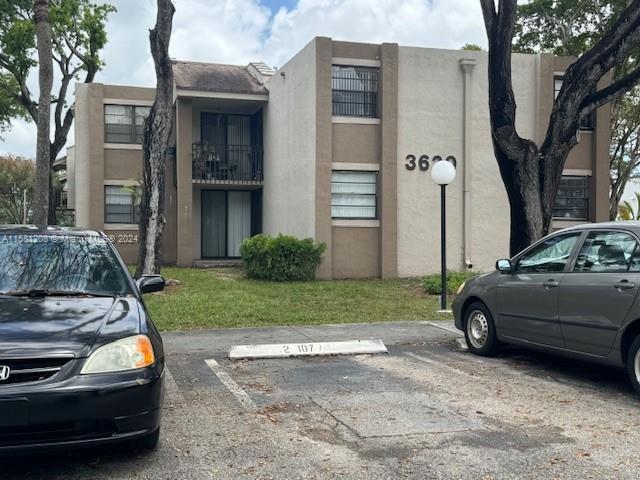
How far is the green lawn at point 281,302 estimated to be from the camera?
11117mm

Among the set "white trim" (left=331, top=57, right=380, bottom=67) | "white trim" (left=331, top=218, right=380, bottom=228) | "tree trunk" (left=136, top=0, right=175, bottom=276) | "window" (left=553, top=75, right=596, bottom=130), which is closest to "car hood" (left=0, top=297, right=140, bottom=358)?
"tree trunk" (left=136, top=0, right=175, bottom=276)

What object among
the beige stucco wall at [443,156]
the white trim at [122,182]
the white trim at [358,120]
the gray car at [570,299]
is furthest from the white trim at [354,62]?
the gray car at [570,299]

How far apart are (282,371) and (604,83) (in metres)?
16.4

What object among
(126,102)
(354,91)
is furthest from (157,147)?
(126,102)

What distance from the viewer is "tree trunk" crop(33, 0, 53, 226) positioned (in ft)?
43.6

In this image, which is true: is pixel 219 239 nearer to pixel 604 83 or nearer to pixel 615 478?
pixel 604 83

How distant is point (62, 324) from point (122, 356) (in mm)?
459

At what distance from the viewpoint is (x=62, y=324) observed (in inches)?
167

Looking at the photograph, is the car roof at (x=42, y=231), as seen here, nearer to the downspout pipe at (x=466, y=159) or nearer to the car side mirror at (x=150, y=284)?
the car side mirror at (x=150, y=284)

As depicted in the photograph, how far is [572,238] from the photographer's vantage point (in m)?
7.13

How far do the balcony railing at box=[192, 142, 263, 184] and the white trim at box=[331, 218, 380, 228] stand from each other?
16.8ft

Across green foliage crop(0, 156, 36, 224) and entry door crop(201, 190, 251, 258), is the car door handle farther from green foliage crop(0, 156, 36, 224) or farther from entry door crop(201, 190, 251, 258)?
green foliage crop(0, 156, 36, 224)

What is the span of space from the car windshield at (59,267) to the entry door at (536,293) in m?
4.38

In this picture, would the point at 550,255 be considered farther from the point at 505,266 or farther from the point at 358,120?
the point at 358,120
